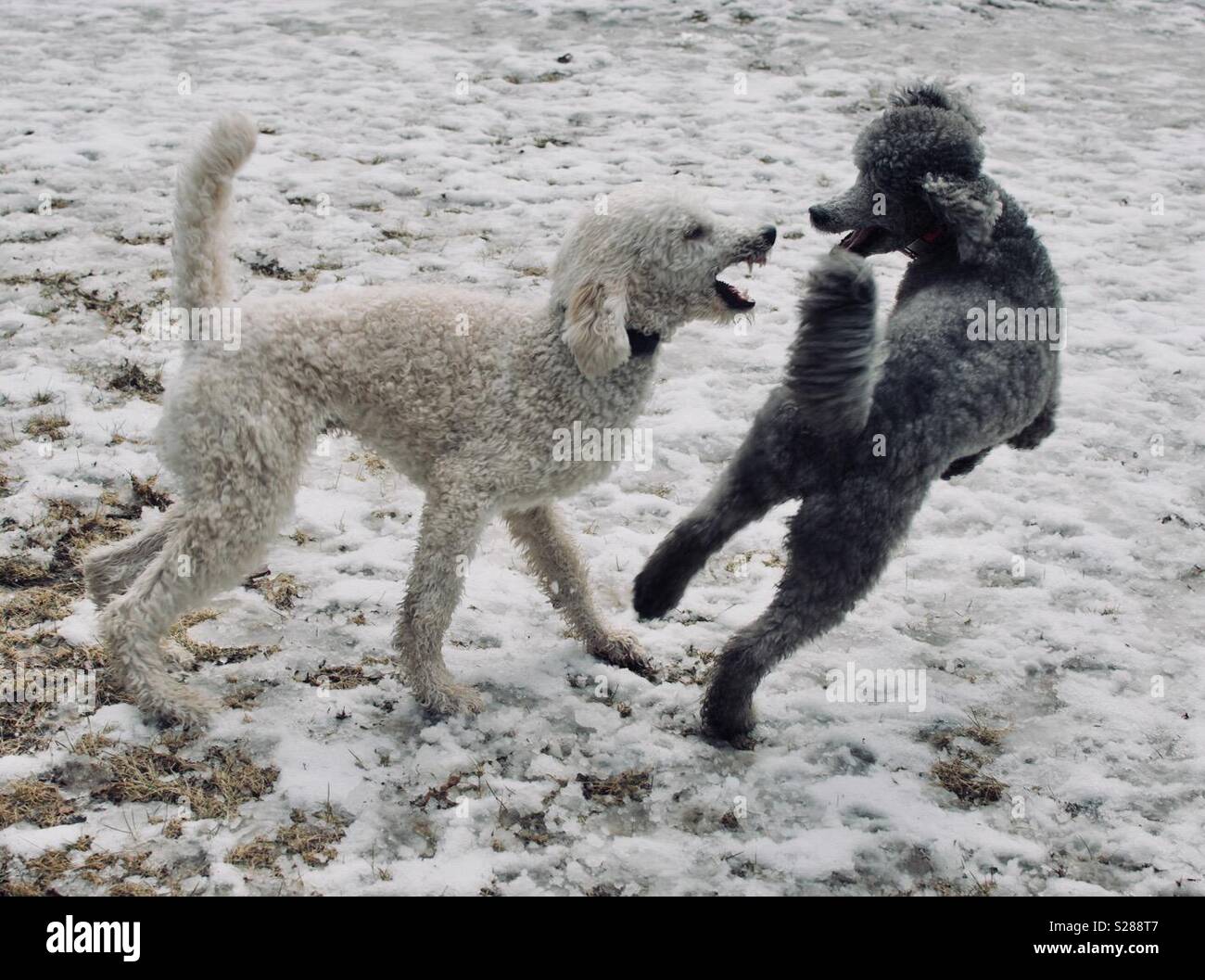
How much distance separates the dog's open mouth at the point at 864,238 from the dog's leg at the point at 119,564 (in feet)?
8.38

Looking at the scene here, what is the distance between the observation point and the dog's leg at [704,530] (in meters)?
3.57

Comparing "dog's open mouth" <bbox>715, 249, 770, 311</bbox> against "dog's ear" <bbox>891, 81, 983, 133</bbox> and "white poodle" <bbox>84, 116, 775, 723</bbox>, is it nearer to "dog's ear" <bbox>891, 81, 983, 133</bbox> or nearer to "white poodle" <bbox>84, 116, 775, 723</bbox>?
"white poodle" <bbox>84, 116, 775, 723</bbox>

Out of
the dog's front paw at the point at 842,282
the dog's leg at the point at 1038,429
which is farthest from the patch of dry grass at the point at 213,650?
the dog's leg at the point at 1038,429

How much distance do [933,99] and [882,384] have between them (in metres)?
1.25

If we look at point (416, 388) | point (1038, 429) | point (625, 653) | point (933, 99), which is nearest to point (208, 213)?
point (416, 388)

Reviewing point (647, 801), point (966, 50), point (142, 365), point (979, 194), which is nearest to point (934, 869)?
point (647, 801)

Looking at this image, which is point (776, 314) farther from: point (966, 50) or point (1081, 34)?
point (1081, 34)

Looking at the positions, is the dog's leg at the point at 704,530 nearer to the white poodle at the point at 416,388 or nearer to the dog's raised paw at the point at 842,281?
the white poodle at the point at 416,388

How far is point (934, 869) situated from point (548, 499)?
1.63m

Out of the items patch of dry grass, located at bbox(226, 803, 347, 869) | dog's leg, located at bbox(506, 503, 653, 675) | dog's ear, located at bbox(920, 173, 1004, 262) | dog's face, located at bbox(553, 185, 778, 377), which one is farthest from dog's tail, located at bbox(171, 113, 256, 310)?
dog's ear, located at bbox(920, 173, 1004, 262)

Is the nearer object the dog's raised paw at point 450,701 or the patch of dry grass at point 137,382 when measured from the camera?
the dog's raised paw at point 450,701

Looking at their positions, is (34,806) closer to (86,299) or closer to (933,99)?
(86,299)

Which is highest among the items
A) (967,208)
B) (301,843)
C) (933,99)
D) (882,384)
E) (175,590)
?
(933,99)

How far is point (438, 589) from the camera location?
138 inches
